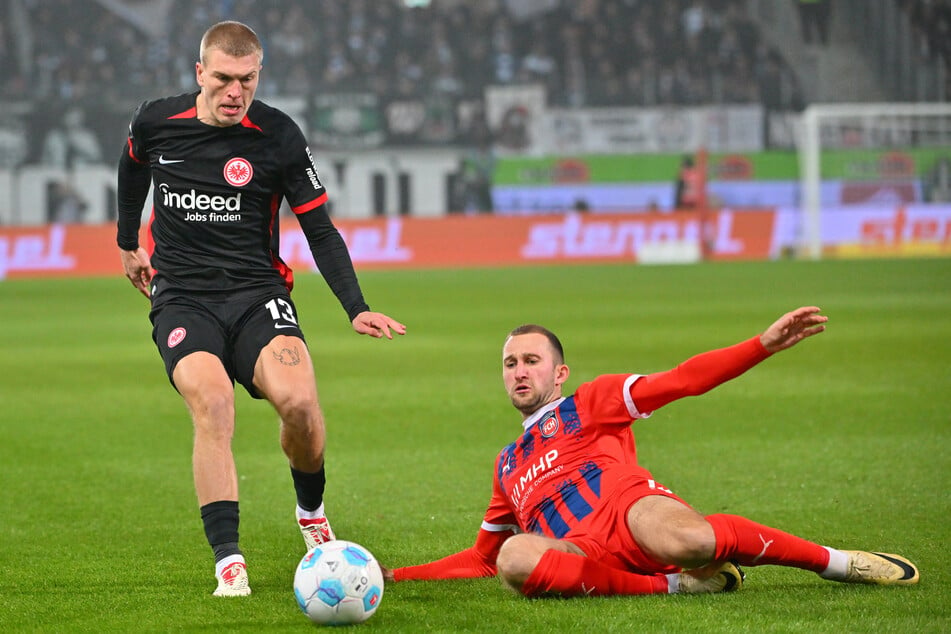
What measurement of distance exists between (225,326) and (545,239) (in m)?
24.5

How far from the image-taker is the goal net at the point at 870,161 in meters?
29.8

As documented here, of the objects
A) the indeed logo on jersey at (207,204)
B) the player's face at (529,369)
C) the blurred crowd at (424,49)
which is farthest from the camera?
the blurred crowd at (424,49)

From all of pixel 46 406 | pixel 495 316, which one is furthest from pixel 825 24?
pixel 46 406

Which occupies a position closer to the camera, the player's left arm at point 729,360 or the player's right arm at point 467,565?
the player's left arm at point 729,360

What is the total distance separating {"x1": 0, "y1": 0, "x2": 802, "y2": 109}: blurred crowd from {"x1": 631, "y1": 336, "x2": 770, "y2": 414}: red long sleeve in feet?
99.4

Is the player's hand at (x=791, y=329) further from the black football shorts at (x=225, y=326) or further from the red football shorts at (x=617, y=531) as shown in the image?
the black football shorts at (x=225, y=326)

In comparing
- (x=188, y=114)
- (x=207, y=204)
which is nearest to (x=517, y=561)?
(x=207, y=204)

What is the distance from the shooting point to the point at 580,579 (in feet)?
14.5

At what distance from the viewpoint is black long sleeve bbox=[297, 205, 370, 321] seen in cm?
525

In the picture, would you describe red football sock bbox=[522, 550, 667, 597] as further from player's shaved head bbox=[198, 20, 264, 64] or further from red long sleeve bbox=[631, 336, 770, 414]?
player's shaved head bbox=[198, 20, 264, 64]

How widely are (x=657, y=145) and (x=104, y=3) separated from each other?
15.8 meters

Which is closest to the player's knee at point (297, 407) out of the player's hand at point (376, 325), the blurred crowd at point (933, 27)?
the player's hand at point (376, 325)

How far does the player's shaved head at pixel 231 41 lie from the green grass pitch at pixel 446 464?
195 centimetres

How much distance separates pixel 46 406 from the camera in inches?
408
